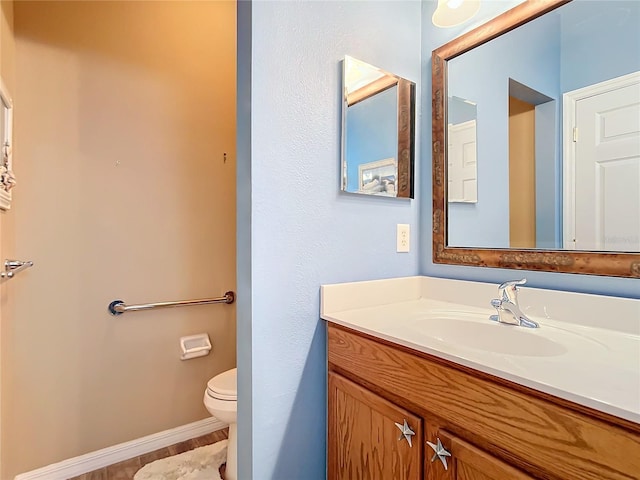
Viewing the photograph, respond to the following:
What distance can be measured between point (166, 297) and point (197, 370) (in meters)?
0.49


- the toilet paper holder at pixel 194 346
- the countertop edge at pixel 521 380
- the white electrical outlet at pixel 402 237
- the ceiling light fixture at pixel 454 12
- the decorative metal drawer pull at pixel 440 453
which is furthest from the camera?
the toilet paper holder at pixel 194 346

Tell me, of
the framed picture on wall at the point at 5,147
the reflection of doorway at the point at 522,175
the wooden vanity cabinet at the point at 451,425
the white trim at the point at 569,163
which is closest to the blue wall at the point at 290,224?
the wooden vanity cabinet at the point at 451,425

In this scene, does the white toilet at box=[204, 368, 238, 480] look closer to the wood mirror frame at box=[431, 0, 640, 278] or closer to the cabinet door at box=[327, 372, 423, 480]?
the cabinet door at box=[327, 372, 423, 480]

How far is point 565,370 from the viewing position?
2.14ft

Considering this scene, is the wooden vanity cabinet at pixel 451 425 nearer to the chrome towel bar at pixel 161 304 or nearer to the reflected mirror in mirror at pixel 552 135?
the reflected mirror in mirror at pixel 552 135

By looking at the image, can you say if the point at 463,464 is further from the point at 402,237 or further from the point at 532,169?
the point at 532,169

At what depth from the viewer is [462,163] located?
1.35 metres

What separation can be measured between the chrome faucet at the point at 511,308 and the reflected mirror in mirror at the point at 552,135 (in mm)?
228

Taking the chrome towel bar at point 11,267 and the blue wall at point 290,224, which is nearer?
the blue wall at point 290,224

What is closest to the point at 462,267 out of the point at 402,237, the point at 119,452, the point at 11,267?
the point at 402,237

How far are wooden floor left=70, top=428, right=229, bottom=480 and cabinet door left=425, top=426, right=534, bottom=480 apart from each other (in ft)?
4.19

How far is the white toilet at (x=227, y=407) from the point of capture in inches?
57.9

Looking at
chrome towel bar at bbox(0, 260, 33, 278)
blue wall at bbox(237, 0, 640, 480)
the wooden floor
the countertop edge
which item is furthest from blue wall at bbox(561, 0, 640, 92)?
the wooden floor

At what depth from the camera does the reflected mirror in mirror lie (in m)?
0.96
